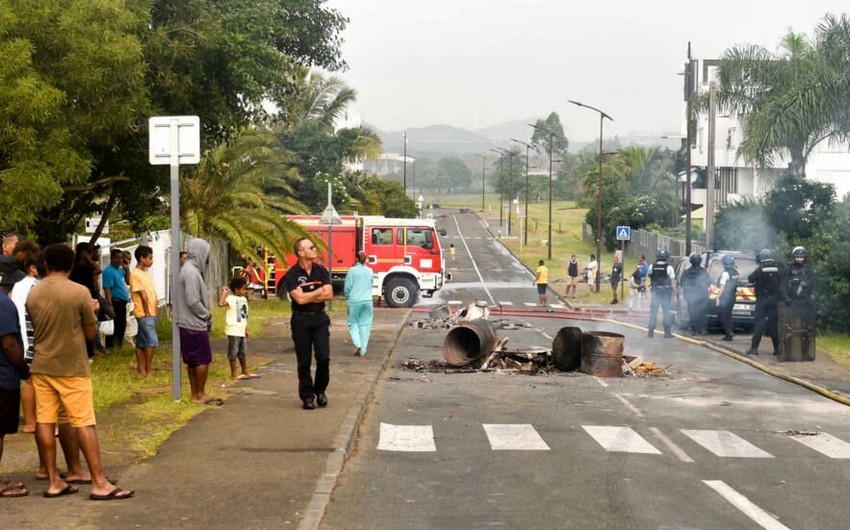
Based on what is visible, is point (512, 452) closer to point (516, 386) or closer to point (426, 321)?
point (516, 386)

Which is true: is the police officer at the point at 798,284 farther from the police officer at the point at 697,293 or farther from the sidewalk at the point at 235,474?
the sidewalk at the point at 235,474

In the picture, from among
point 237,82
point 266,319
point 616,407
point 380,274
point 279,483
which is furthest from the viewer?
point 380,274

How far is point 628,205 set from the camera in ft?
277

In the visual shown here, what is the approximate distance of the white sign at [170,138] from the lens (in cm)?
1240

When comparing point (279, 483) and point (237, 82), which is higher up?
point (237, 82)

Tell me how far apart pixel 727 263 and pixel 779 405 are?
10482 millimetres

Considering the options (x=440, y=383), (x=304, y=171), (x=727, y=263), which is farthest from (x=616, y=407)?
(x=304, y=171)

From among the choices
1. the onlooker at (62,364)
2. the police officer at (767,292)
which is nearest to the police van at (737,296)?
the police officer at (767,292)

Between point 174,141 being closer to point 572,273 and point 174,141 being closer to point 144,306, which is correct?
point 144,306

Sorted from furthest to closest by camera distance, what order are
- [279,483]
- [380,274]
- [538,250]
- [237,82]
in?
1. [538,250]
2. [380,274]
3. [237,82]
4. [279,483]

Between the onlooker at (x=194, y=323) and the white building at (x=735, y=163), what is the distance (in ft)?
119

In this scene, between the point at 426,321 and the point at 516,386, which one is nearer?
the point at 516,386

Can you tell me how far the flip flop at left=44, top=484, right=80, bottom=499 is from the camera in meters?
8.43

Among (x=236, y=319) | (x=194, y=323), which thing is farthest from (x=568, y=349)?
(x=194, y=323)
